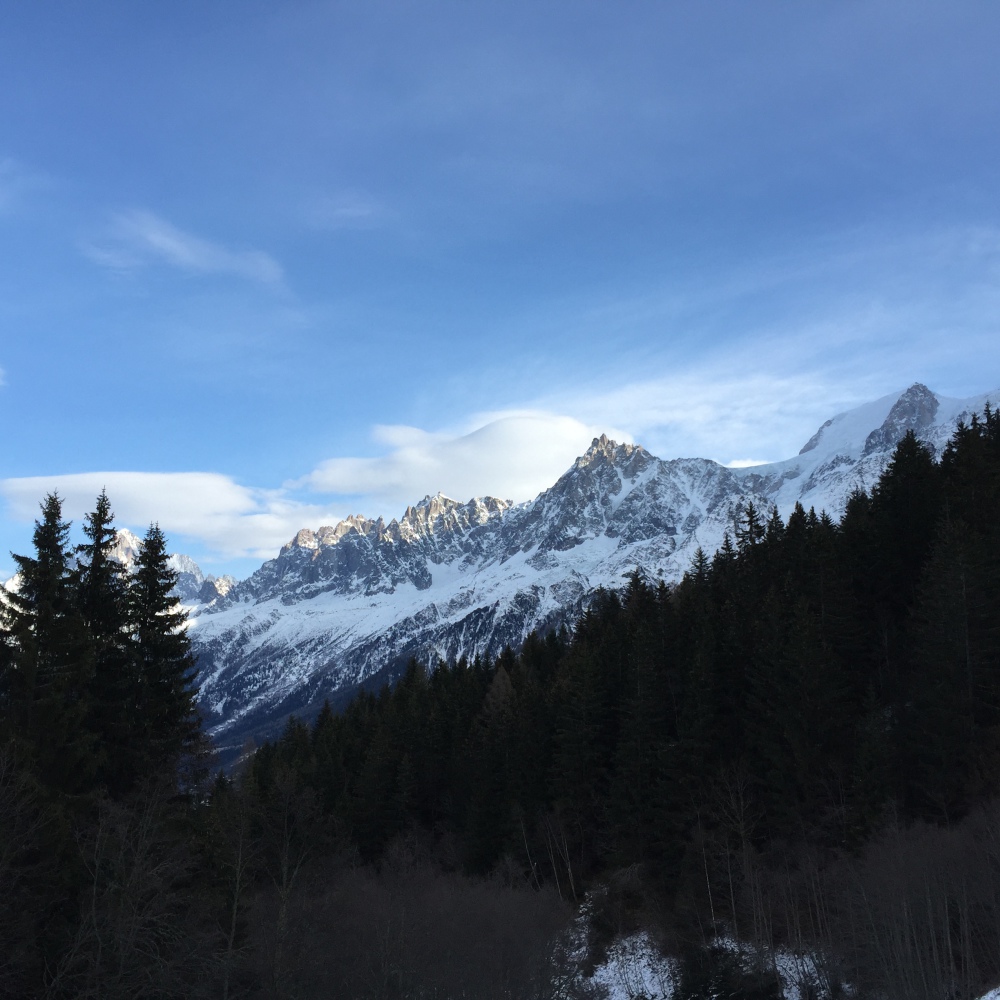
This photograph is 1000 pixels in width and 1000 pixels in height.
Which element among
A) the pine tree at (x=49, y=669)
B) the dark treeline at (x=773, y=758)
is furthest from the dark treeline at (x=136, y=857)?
the dark treeline at (x=773, y=758)

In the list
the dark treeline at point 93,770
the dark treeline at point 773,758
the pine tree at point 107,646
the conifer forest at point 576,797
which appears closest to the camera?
the dark treeline at point 93,770

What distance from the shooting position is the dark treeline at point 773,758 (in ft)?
125

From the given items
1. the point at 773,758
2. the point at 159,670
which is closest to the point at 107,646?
the point at 159,670

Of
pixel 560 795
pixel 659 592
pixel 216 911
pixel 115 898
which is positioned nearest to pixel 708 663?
pixel 560 795

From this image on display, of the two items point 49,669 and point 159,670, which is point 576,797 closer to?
point 159,670

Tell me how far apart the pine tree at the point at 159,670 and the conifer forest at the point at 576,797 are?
12cm

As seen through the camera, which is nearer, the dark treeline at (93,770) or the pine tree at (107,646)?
the dark treeline at (93,770)

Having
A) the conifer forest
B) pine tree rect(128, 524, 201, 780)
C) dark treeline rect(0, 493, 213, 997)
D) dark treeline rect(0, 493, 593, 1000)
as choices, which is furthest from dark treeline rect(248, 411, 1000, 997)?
pine tree rect(128, 524, 201, 780)

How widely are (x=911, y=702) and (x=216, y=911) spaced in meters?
41.6

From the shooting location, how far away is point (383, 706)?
297 ft

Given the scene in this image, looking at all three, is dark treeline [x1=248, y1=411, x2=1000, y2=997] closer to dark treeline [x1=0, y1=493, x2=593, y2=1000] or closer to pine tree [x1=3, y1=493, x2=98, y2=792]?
dark treeline [x1=0, y1=493, x2=593, y2=1000]

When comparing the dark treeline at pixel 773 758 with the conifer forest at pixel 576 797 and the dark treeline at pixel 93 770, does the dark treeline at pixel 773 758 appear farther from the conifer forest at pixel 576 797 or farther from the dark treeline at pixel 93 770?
the dark treeline at pixel 93 770

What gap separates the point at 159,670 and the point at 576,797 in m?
40.1

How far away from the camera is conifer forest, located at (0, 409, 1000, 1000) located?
2459 centimetres
